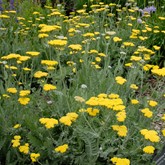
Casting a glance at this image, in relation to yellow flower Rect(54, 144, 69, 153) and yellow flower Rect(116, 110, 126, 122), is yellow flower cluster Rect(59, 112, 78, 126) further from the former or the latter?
yellow flower Rect(116, 110, 126, 122)

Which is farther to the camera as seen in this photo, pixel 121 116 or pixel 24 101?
pixel 24 101

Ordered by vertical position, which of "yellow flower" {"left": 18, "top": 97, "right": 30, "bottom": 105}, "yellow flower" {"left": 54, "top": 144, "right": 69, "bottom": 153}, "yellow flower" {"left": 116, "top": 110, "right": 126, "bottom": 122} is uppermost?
"yellow flower" {"left": 18, "top": 97, "right": 30, "bottom": 105}

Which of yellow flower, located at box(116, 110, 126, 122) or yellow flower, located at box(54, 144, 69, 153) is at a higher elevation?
yellow flower, located at box(116, 110, 126, 122)

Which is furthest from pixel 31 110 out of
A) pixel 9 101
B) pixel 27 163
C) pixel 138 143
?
pixel 138 143

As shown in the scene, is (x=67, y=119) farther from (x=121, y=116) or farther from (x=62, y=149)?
(x=121, y=116)

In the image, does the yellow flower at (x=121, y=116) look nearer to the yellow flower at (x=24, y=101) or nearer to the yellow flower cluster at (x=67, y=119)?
the yellow flower cluster at (x=67, y=119)

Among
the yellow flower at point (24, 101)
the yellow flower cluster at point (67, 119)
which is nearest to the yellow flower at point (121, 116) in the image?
the yellow flower cluster at point (67, 119)

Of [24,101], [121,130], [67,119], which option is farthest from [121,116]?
[24,101]

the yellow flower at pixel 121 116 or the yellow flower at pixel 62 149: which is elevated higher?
the yellow flower at pixel 121 116

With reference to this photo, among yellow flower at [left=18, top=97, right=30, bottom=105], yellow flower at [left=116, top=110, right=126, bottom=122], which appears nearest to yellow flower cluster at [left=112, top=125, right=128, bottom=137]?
yellow flower at [left=116, top=110, right=126, bottom=122]

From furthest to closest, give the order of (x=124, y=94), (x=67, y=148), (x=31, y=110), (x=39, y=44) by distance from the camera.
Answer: (x=39, y=44)
(x=124, y=94)
(x=31, y=110)
(x=67, y=148)

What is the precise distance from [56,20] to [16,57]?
243cm

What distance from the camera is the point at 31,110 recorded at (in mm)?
2932

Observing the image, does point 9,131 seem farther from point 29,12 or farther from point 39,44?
point 29,12
